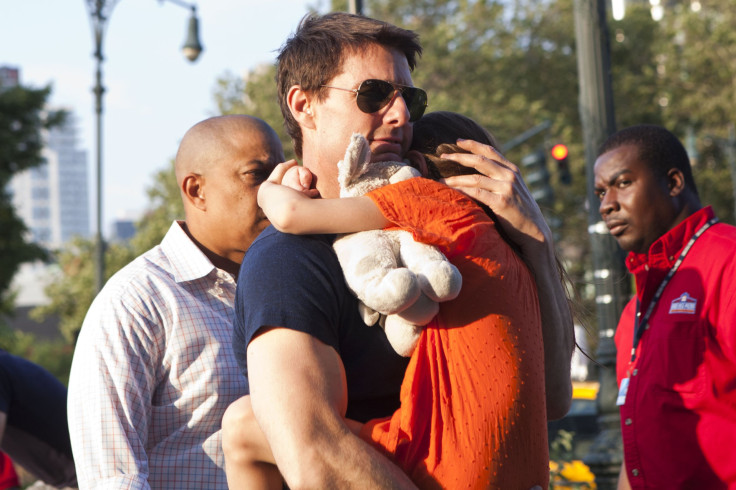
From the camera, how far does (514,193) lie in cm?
250

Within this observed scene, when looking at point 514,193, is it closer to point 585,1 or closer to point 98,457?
point 98,457

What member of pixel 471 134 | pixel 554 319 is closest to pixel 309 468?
pixel 554 319

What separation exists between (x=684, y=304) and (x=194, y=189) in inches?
78.3

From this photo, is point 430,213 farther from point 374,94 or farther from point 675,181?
point 675,181

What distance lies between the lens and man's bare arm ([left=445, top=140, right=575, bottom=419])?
8.09 ft

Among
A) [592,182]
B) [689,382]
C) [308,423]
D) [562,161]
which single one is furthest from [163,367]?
[562,161]

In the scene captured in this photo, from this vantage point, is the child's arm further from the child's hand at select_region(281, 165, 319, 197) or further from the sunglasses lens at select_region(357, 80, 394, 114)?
the sunglasses lens at select_region(357, 80, 394, 114)

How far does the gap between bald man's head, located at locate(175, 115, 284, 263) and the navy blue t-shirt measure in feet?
4.95

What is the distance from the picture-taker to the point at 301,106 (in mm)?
2613

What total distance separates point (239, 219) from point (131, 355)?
2.55ft

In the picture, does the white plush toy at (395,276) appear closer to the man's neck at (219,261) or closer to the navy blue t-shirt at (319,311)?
the navy blue t-shirt at (319,311)

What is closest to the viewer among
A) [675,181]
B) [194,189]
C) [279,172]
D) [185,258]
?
[279,172]

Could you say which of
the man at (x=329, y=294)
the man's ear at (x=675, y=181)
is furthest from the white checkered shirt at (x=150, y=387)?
the man's ear at (x=675, y=181)

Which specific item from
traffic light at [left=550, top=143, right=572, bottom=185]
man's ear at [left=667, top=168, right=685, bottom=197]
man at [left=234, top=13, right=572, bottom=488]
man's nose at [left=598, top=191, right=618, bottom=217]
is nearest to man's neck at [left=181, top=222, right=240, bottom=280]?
man at [left=234, top=13, right=572, bottom=488]
